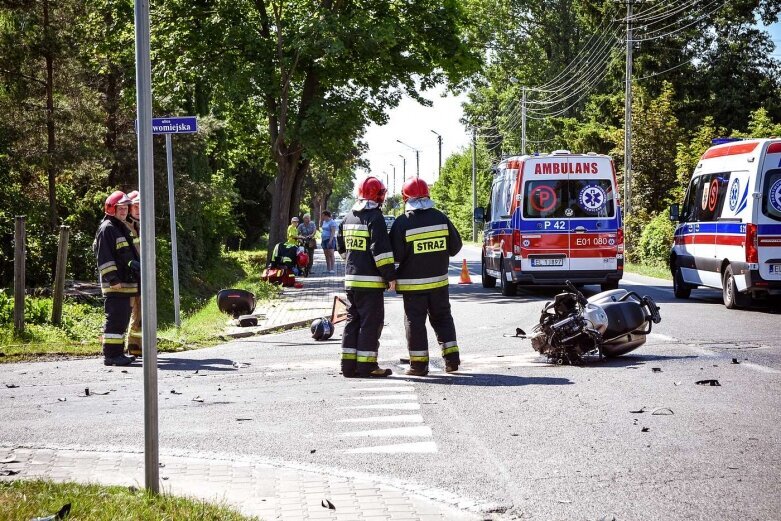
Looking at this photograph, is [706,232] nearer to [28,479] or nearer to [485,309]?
[485,309]

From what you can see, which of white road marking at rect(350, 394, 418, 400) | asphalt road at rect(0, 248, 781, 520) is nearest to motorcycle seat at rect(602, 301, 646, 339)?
asphalt road at rect(0, 248, 781, 520)

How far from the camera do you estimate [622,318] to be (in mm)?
11500

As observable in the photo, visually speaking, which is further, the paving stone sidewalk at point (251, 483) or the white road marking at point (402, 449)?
the white road marking at point (402, 449)

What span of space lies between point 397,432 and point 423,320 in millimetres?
2917

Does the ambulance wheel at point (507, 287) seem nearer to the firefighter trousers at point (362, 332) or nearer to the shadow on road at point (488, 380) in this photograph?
the shadow on road at point (488, 380)

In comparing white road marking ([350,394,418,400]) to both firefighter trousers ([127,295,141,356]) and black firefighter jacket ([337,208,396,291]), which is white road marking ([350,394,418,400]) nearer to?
black firefighter jacket ([337,208,396,291])

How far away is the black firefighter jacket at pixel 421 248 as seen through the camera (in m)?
10.7

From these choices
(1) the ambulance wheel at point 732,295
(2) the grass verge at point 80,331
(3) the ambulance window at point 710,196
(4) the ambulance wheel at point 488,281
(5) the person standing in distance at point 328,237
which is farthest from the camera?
(5) the person standing in distance at point 328,237

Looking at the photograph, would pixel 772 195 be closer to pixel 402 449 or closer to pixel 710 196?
pixel 710 196

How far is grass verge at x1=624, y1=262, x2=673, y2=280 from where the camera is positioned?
2980 cm

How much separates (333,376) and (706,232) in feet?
32.6

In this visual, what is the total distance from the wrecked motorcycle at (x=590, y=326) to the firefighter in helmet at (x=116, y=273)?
463 cm

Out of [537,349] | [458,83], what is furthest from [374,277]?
[458,83]

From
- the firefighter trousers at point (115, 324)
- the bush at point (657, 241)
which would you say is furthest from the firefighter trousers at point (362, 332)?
the bush at point (657, 241)
